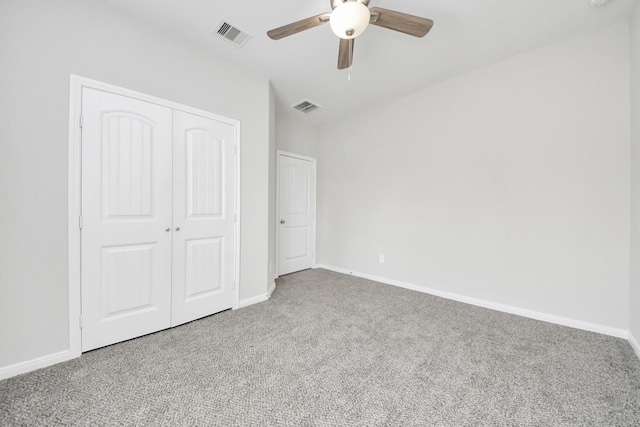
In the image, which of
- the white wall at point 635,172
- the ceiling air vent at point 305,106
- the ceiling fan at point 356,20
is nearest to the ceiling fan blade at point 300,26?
the ceiling fan at point 356,20

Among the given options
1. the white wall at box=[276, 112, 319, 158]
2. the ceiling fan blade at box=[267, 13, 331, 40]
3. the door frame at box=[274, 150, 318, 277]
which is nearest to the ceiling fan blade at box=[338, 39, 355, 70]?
the ceiling fan blade at box=[267, 13, 331, 40]

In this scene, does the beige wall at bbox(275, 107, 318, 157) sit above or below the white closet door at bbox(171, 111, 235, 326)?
above

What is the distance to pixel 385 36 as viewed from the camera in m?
Result: 2.19

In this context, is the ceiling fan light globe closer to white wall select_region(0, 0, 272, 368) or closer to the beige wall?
white wall select_region(0, 0, 272, 368)

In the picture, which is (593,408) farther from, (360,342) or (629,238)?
(629,238)

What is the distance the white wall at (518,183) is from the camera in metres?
2.08

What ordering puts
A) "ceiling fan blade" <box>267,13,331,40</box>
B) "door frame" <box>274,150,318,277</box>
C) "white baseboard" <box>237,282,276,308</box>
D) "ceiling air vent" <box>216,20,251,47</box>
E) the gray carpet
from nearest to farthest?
the gray carpet → "ceiling fan blade" <box>267,13,331,40</box> → "ceiling air vent" <box>216,20,251,47</box> → "white baseboard" <box>237,282,276,308</box> → "door frame" <box>274,150,318,277</box>

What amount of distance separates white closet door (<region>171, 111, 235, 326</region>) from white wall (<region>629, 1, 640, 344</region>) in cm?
350

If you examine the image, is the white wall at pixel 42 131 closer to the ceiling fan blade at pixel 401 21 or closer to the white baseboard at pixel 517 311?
the ceiling fan blade at pixel 401 21

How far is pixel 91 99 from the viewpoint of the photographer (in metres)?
1.78

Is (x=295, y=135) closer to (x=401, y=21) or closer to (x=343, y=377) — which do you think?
(x=401, y=21)

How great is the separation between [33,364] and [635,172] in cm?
464

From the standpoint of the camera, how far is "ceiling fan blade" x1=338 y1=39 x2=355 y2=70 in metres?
1.86

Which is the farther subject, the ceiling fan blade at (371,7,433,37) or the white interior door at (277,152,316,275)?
the white interior door at (277,152,316,275)
